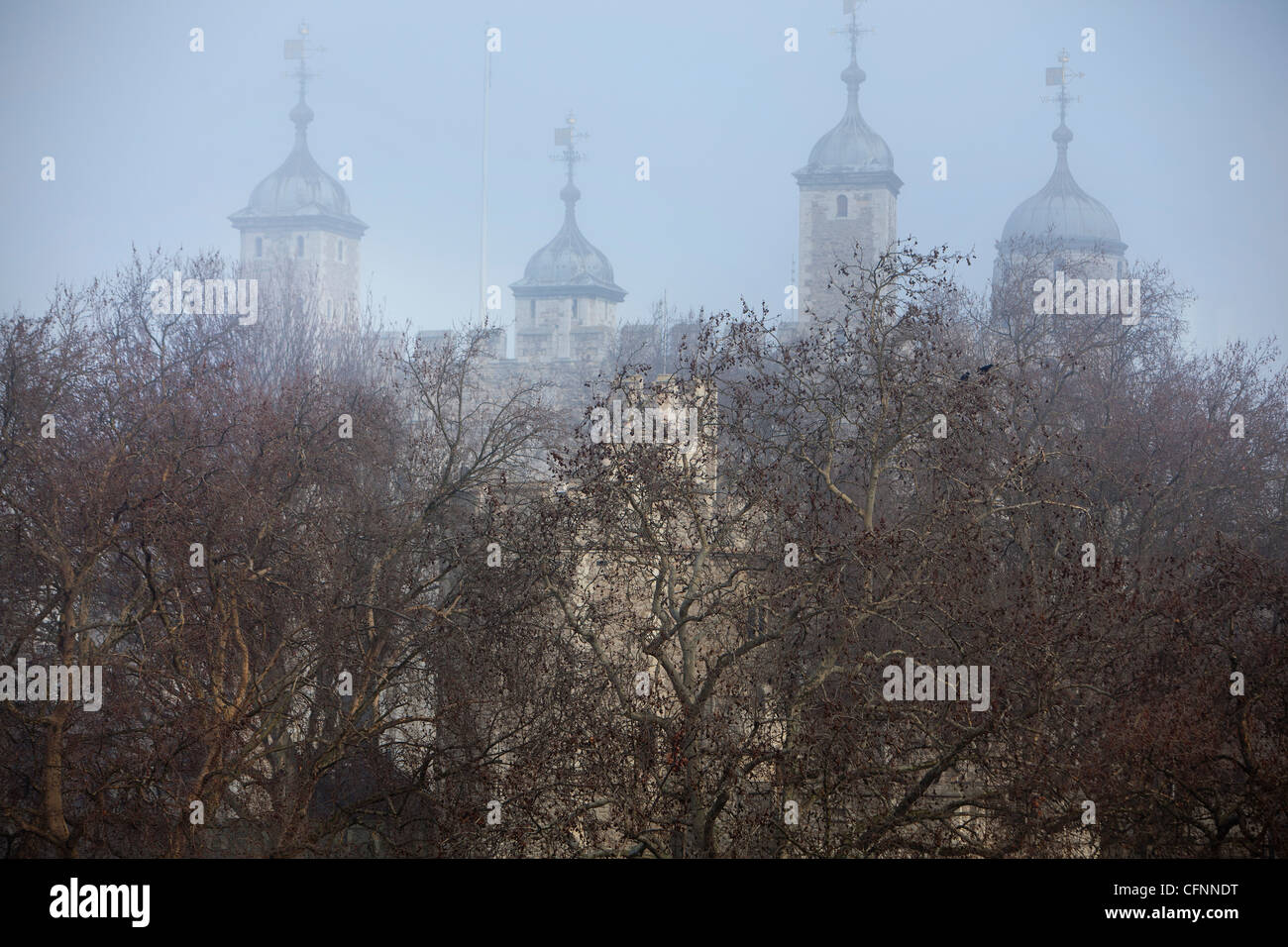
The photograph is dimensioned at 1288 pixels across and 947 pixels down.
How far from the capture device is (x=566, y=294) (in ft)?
311

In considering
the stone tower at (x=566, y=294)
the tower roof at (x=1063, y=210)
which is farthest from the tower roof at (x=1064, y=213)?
the stone tower at (x=566, y=294)

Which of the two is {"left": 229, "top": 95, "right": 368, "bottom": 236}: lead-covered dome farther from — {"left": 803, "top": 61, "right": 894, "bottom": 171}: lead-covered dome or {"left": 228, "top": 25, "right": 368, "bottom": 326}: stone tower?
{"left": 803, "top": 61, "right": 894, "bottom": 171}: lead-covered dome

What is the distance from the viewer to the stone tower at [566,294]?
9406cm

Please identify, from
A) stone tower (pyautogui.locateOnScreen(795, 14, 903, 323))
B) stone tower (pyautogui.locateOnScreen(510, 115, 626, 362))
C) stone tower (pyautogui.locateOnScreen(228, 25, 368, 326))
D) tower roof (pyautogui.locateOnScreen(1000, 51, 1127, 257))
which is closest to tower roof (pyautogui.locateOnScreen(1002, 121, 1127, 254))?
tower roof (pyautogui.locateOnScreen(1000, 51, 1127, 257))

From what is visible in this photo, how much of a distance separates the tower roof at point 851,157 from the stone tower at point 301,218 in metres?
30.3

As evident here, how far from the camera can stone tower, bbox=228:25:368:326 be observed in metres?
103

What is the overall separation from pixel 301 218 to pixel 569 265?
61.5 feet

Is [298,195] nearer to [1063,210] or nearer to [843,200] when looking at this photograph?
[843,200]
